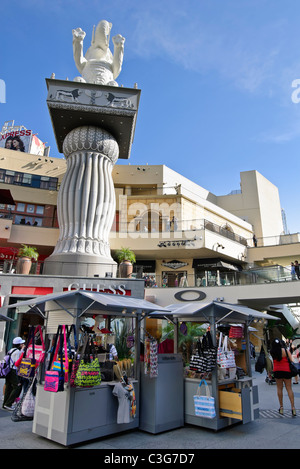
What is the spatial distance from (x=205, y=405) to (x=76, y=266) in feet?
42.8

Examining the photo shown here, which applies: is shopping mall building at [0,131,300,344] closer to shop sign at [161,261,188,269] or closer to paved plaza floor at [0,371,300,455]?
shop sign at [161,261,188,269]

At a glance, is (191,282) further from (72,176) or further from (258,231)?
(258,231)

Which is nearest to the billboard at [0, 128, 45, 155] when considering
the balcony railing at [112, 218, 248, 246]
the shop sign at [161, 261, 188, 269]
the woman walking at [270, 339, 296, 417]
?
the balcony railing at [112, 218, 248, 246]

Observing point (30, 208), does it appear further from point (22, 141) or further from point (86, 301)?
point (86, 301)

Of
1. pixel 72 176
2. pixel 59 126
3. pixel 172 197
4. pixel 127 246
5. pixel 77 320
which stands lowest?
pixel 77 320

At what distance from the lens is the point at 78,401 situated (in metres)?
5.20

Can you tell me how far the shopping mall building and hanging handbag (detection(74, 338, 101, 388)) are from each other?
39.7 feet

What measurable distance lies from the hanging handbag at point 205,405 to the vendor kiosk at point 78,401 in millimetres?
1129

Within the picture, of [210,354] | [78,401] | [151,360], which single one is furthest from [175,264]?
[78,401]

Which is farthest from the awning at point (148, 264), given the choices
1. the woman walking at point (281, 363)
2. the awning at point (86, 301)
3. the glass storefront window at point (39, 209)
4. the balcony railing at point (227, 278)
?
the awning at point (86, 301)
